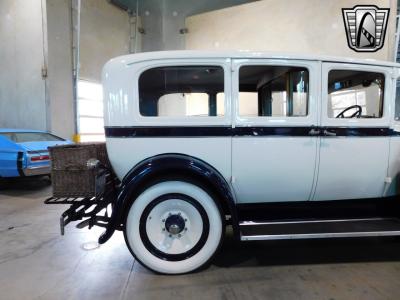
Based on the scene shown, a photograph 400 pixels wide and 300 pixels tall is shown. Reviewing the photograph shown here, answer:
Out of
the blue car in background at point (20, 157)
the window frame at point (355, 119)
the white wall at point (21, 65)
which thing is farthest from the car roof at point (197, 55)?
the white wall at point (21, 65)

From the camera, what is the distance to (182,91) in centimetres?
244

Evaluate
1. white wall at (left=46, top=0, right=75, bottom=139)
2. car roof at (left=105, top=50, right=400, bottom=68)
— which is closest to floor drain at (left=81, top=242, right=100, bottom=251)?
car roof at (left=105, top=50, right=400, bottom=68)

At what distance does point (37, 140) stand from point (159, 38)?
4652 mm

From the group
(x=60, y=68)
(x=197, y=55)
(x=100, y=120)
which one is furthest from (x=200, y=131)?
(x=100, y=120)

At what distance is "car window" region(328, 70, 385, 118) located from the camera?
2242mm

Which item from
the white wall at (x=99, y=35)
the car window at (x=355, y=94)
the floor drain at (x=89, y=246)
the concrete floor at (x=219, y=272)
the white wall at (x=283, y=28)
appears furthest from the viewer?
the white wall at (x=99, y=35)

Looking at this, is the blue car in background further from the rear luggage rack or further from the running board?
the running board

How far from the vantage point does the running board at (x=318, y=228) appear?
6.47 feet

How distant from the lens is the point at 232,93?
2074 mm

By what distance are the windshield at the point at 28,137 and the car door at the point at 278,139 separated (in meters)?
4.70

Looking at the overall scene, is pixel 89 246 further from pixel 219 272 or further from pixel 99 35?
pixel 99 35

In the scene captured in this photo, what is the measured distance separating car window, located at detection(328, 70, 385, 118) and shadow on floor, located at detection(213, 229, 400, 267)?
1245mm

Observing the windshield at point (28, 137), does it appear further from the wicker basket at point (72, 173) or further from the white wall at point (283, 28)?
the white wall at point (283, 28)

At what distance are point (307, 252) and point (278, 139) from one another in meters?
1.13
